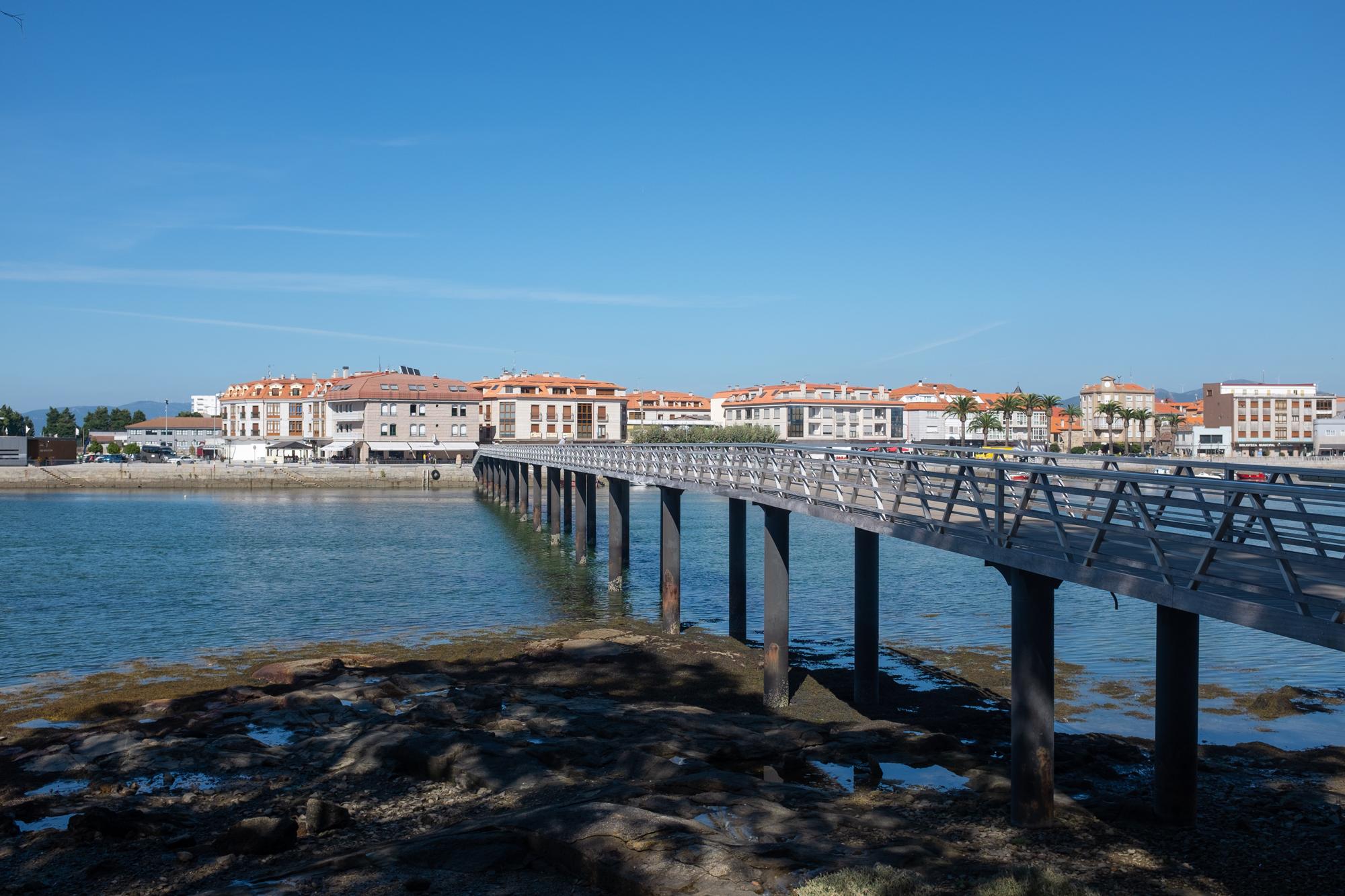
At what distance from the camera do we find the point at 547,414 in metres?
112

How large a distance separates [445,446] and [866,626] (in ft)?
302

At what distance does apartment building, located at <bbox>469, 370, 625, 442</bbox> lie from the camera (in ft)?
362

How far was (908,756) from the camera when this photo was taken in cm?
1325

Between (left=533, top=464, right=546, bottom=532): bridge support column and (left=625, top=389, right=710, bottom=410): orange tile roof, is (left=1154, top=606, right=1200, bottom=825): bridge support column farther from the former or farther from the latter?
(left=625, top=389, right=710, bottom=410): orange tile roof

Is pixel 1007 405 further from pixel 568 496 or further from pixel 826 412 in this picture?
pixel 568 496

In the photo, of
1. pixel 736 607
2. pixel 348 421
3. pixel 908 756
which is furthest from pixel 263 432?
pixel 908 756

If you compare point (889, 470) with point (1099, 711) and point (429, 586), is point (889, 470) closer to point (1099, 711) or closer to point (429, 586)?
point (1099, 711)

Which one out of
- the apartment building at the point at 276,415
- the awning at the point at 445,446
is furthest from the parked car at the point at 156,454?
the awning at the point at 445,446

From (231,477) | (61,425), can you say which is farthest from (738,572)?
(61,425)

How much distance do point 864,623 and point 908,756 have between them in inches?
153

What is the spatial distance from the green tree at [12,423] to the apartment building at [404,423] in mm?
60715

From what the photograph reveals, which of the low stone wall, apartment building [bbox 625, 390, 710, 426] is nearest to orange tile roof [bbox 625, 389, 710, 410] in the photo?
A: apartment building [bbox 625, 390, 710, 426]

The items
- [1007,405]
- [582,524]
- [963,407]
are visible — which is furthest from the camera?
[1007,405]

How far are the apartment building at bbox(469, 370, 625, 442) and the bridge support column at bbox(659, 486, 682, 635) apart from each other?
83.7m
